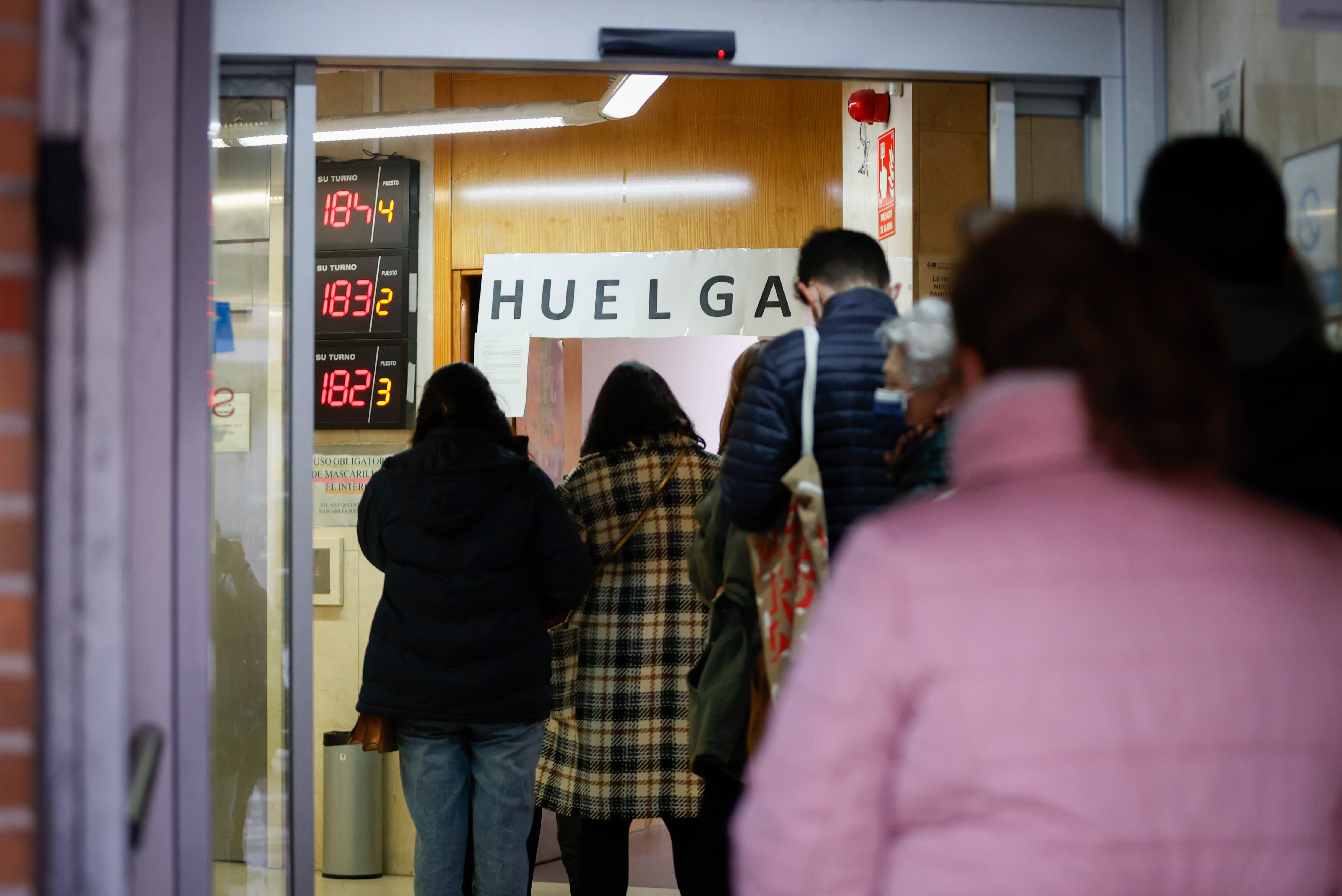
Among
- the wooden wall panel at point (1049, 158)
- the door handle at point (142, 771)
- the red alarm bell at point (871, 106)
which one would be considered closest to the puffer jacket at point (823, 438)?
the wooden wall panel at point (1049, 158)

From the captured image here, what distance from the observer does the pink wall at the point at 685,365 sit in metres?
7.45

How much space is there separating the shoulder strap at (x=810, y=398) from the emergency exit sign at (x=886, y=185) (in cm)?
158

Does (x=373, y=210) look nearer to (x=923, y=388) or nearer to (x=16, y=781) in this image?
(x=923, y=388)

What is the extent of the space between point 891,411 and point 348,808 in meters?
3.40

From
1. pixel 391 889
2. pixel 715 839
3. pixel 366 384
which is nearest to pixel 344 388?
pixel 366 384

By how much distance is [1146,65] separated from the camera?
2658mm

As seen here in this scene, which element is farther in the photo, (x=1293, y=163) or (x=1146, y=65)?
(x=1146, y=65)

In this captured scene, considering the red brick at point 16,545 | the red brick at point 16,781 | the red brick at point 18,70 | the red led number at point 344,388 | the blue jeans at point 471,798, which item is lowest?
the blue jeans at point 471,798

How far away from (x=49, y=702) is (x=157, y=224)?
0.51 metres

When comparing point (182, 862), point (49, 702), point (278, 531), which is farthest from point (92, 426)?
point (278, 531)

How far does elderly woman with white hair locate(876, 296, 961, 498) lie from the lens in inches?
82.9

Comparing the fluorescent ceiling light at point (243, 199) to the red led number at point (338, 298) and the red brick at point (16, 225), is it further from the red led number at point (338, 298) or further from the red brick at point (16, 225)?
the red led number at point (338, 298)

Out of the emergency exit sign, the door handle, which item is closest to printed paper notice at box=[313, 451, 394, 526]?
the emergency exit sign

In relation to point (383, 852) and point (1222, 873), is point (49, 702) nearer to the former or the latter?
point (1222, 873)
